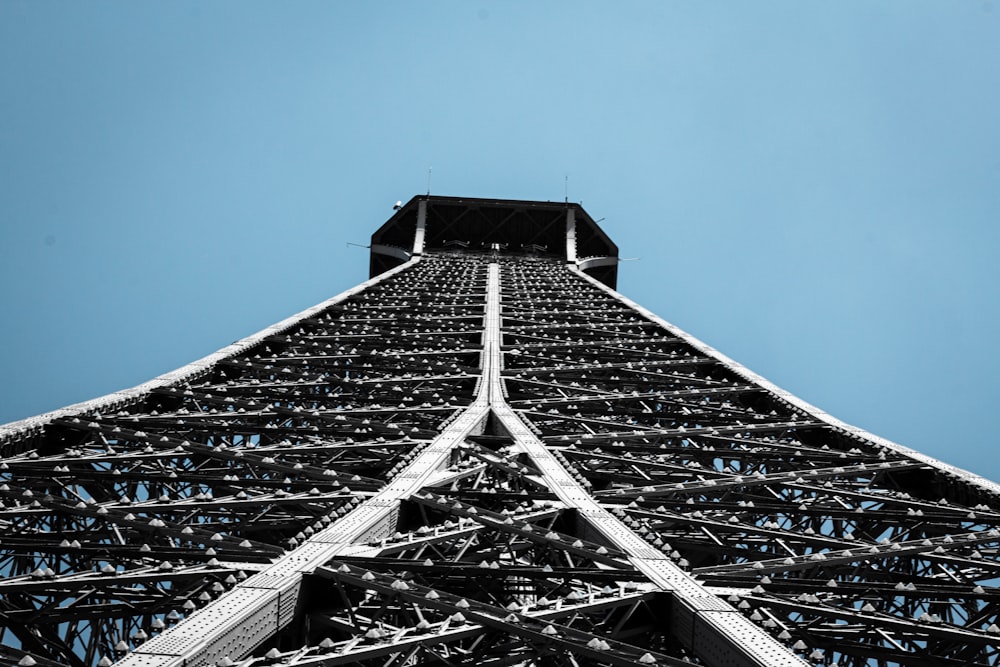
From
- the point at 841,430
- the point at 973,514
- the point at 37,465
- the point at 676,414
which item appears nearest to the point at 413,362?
the point at 676,414

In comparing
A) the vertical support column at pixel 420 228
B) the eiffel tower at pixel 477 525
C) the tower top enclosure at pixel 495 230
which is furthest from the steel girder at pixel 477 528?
the tower top enclosure at pixel 495 230

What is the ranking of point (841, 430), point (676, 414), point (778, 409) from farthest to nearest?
point (778, 409) < point (676, 414) < point (841, 430)

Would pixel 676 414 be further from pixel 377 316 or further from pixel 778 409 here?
pixel 377 316

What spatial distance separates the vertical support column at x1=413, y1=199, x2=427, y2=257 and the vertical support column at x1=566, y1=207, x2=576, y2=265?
19.3 feet

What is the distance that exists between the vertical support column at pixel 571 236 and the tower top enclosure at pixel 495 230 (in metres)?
0.02

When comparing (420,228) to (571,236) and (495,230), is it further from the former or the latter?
(571,236)

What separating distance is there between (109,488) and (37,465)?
2.49ft

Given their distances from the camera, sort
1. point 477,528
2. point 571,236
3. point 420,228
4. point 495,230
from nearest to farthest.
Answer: point 477,528
point 420,228
point 571,236
point 495,230

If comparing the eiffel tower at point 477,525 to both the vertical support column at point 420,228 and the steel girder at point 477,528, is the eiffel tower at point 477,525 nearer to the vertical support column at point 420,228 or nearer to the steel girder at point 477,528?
the steel girder at point 477,528

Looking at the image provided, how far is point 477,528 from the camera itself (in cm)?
855

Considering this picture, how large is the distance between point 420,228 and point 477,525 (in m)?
35.2

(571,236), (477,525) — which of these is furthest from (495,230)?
(477,525)

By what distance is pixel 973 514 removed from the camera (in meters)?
10.3

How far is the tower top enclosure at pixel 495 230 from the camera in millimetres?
44875
